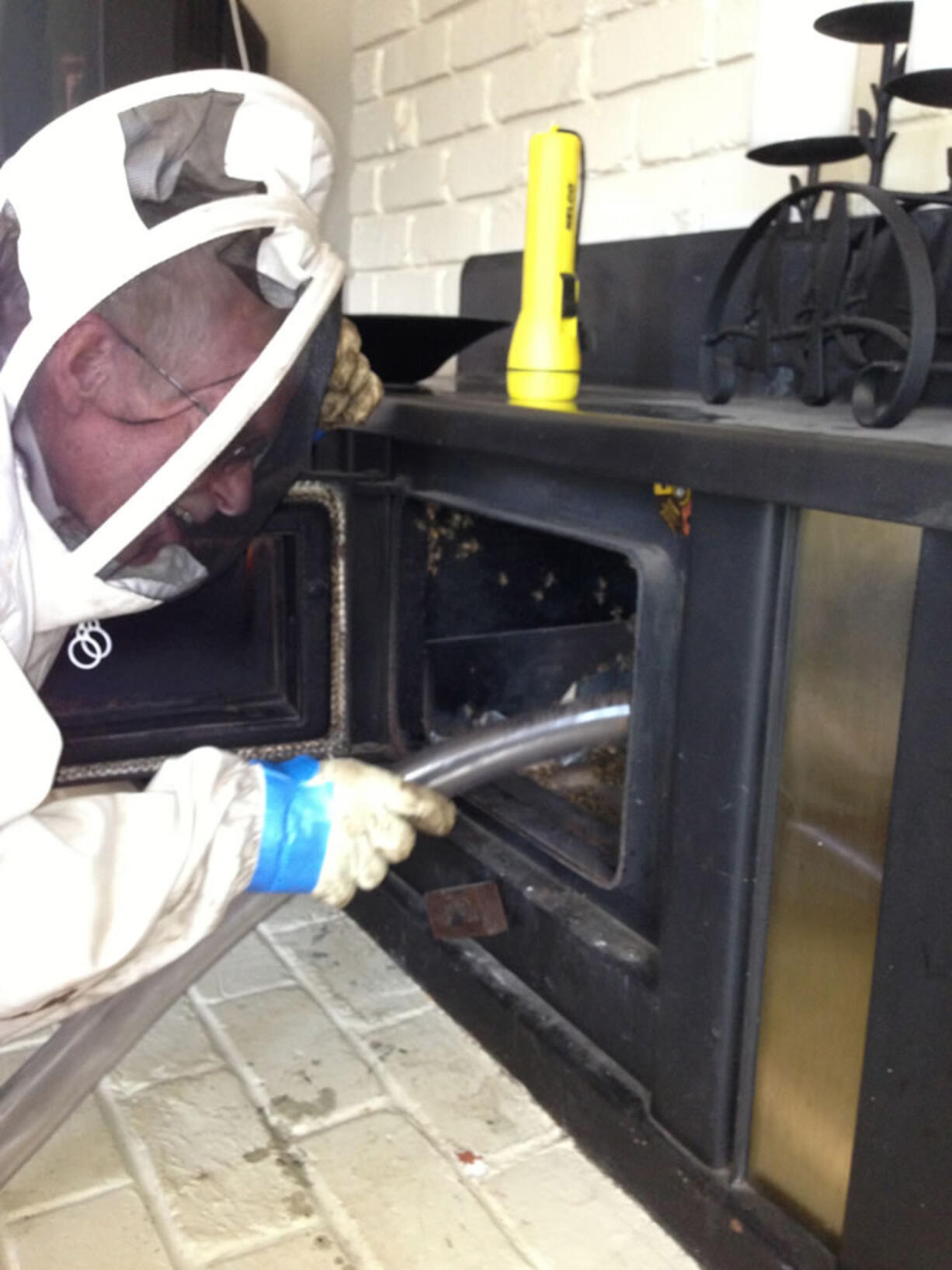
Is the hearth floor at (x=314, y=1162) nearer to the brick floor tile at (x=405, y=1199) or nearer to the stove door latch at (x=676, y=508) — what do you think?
the brick floor tile at (x=405, y=1199)

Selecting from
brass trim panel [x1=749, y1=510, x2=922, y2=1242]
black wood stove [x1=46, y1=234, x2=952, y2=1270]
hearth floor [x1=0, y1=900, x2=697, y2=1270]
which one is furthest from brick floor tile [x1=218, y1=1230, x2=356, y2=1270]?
brass trim panel [x1=749, y1=510, x2=922, y2=1242]

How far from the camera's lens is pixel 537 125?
1.79m

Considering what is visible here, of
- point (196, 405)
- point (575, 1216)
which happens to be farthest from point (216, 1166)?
point (196, 405)

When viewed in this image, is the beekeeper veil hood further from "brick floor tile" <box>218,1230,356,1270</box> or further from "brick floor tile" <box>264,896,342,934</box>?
"brick floor tile" <box>264,896,342,934</box>

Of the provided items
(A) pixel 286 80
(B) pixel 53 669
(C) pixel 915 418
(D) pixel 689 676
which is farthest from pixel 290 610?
(A) pixel 286 80

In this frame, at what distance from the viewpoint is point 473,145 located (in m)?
1.95

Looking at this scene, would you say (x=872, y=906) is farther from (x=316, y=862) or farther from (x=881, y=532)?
(x=316, y=862)

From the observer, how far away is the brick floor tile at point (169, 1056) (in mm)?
1193

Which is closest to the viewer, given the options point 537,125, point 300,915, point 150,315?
point 150,315

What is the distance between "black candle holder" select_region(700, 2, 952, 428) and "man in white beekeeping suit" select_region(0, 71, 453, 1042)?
39cm

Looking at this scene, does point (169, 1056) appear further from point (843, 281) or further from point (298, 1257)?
point (843, 281)

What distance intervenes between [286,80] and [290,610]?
1.66m

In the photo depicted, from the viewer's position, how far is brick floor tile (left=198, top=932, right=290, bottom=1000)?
4.44 feet

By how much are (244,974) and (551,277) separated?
2.98ft
